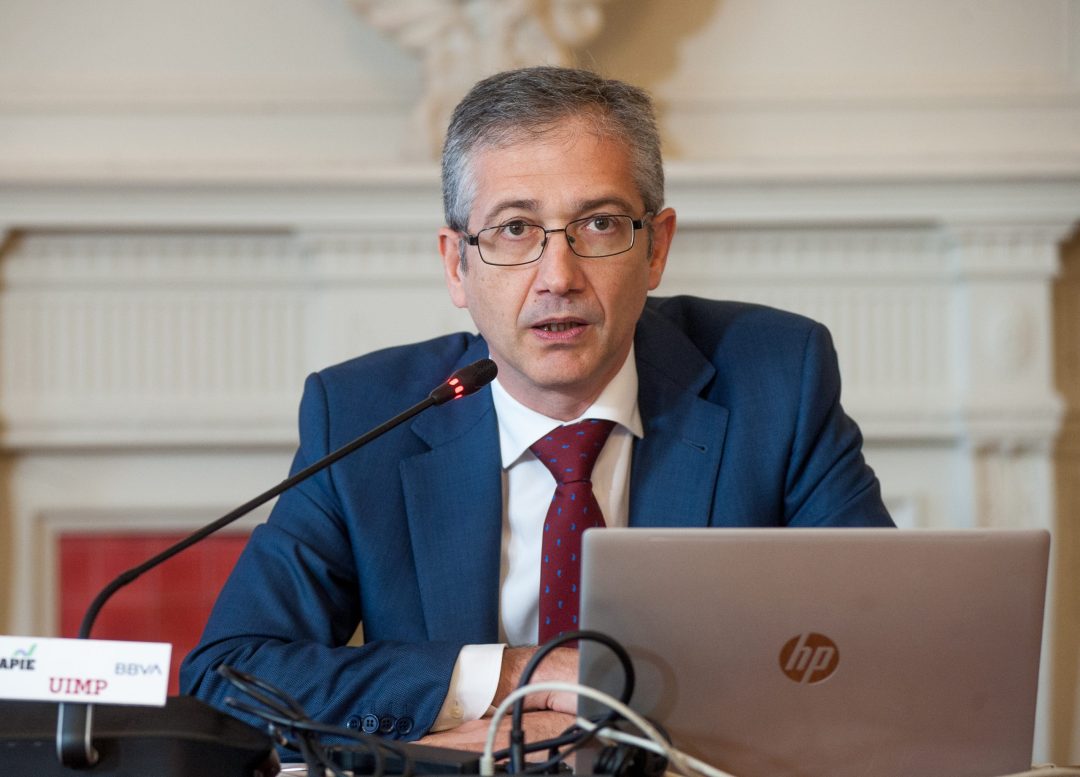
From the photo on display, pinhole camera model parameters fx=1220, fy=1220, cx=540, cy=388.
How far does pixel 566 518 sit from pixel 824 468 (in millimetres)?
322

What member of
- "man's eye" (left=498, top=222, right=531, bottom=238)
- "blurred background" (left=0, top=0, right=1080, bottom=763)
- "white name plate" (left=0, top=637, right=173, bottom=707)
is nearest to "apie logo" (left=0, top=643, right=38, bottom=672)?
"white name plate" (left=0, top=637, right=173, bottom=707)

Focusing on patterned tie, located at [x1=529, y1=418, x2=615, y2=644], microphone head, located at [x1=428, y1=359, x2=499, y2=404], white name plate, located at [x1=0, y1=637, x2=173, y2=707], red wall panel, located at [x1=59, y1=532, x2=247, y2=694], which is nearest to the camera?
white name plate, located at [x1=0, y1=637, x2=173, y2=707]

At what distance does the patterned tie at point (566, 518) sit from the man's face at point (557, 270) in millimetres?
68

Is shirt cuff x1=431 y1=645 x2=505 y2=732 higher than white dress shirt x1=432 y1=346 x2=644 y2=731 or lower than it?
lower

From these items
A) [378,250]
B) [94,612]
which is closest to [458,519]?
[94,612]

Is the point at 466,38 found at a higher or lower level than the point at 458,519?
higher

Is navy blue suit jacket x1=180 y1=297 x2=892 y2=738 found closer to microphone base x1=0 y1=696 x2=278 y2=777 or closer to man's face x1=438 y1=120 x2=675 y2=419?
man's face x1=438 y1=120 x2=675 y2=419

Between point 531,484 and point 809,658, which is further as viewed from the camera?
point 531,484

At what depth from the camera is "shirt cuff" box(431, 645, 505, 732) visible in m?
1.18

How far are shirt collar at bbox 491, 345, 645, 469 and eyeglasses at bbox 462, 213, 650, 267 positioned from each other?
186mm

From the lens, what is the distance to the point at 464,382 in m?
1.12

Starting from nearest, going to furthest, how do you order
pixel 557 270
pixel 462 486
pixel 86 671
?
pixel 86 671, pixel 557 270, pixel 462 486

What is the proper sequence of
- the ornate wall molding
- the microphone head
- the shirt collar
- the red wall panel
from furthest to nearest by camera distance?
1. the red wall panel
2. the ornate wall molding
3. the shirt collar
4. the microphone head

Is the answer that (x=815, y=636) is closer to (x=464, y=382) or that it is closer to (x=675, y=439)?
(x=464, y=382)
